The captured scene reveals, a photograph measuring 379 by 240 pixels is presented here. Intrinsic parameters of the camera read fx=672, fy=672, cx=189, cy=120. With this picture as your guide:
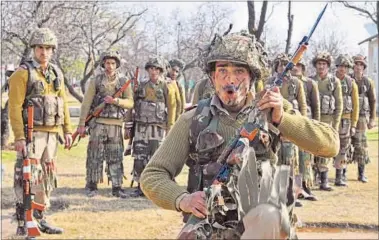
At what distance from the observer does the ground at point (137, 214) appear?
736 centimetres

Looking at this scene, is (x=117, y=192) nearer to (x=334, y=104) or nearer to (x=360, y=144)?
(x=334, y=104)

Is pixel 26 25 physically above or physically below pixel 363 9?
below

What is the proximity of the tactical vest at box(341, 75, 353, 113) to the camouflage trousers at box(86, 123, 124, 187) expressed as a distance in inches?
146

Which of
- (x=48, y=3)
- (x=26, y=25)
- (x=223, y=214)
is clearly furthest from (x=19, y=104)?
(x=48, y=3)

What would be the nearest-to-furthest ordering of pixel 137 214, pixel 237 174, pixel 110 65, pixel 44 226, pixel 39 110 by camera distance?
pixel 237 174, pixel 39 110, pixel 44 226, pixel 137 214, pixel 110 65

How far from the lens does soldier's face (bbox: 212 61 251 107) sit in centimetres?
307

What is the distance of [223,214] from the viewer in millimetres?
2533

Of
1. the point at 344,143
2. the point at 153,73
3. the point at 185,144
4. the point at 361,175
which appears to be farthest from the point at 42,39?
the point at 361,175

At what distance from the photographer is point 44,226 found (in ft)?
23.6

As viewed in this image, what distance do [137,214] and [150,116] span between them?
1662mm

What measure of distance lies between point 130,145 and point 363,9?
A: 16.8m

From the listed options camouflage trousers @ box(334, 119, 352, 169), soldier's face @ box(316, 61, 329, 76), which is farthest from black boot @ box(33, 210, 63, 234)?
camouflage trousers @ box(334, 119, 352, 169)

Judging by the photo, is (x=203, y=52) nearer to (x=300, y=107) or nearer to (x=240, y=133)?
(x=240, y=133)

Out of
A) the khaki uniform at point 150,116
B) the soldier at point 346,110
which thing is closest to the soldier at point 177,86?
the khaki uniform at point 150,116
